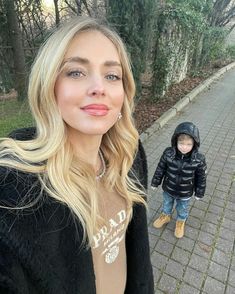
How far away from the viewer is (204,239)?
138 inches

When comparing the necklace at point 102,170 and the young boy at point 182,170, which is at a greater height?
the necklace at point 102,170

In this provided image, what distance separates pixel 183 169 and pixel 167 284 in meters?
1.20

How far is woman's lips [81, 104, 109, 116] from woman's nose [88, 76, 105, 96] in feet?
0.16

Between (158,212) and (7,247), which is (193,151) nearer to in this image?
(158,212)

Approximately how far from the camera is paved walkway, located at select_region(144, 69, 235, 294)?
116 inches

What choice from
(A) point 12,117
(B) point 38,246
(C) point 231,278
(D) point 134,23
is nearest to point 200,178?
(C) point 231,278

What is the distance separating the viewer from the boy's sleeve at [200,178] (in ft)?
10.5

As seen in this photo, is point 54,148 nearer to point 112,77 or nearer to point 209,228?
point 112,77

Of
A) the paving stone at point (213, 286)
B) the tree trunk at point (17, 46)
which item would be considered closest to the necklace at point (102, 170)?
the paving stone at point (213, 286)

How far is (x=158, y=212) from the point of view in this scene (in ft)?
12.9

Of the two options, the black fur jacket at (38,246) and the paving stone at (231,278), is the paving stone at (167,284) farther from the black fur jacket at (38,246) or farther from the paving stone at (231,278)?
the black fur jacket at (38,246)

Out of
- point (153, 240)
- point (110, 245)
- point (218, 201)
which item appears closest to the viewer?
point (110, 245)

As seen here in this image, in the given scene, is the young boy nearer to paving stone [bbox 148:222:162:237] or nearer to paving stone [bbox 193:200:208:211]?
paving stone [bbox 148:222:162:237]

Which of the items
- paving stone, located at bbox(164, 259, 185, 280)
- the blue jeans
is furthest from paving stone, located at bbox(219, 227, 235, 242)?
paving stone, located at bbox(164, 259, 185, 280)
